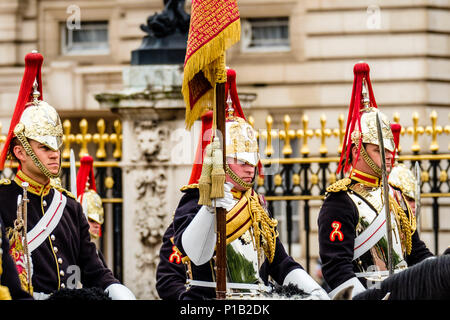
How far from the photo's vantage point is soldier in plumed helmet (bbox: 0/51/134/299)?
701cm

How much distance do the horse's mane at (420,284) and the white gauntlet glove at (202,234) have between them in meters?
1.05

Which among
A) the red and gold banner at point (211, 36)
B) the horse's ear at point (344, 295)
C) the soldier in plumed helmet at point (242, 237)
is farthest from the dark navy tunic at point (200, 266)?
the horse's ear at point (344, 295)

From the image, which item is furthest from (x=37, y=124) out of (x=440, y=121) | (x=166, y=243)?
(x=440, y=121)

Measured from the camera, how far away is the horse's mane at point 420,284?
5574 mm

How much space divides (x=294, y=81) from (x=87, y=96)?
9.83ft

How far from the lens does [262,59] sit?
18.0 meters

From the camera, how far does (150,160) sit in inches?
435

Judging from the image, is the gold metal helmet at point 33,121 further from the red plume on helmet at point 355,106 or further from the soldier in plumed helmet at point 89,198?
the soldier in plumed helmet at point 89,198

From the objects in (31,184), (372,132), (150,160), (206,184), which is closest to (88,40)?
(150,160)

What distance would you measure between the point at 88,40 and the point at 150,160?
7.96 metres

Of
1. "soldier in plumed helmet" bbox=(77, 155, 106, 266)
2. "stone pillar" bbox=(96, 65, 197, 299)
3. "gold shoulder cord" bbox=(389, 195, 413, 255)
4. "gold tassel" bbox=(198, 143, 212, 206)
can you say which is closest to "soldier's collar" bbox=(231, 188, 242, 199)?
"gold tassel" bbox=(198, 143, 212, 206)

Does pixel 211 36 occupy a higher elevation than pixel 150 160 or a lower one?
higher

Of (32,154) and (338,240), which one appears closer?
(32,154)

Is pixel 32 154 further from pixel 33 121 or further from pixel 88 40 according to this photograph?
pixel 88 40
